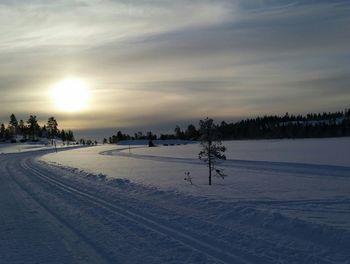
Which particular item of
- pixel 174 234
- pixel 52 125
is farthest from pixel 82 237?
pixel 52 125

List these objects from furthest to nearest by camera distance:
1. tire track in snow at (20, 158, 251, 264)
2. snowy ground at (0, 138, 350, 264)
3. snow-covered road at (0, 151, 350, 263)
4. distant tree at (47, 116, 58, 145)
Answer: distant tree at (47, 116, 58, 145)
snowy ground at (0, 138, 350, 264)
snow-covered road at (0, 151, 350, 263)
tire track in snow at (20, 158, 251, 264)

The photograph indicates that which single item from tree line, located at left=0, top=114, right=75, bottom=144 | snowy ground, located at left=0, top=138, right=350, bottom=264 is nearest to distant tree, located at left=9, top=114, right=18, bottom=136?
tree line, located at left=0, top=114, right=75, bottom=144

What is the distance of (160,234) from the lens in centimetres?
998

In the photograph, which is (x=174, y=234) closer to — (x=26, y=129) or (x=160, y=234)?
(x=160, y=234)

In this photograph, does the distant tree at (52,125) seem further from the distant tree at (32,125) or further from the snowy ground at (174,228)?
the snowy ground at (174,228)

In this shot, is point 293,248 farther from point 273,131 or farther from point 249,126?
point 249,126

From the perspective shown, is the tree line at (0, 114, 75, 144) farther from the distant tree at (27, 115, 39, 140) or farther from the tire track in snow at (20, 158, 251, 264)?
the tire track in snow at (20, 158, 251, 264)

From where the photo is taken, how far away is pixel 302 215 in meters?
11.8

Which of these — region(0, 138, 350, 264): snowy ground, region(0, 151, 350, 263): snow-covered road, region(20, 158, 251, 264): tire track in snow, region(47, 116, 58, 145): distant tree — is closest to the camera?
region(20, 158, 251, 264): tire track in snow

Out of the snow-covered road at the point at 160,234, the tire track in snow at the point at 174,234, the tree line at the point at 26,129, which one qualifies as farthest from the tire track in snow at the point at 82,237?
the tree line at the point at 26,129

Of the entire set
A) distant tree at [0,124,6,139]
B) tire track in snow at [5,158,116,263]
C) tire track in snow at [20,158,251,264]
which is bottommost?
tire track in snow at [5,158,116,263]

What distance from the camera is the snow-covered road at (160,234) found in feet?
26.9

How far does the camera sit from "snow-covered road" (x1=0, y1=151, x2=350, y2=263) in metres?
8.19

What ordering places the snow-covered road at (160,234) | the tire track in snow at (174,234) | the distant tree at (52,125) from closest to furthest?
1. the tire track in snow at (174,234)
2. the snow-covered road at (160,234)
3. the distant tree at (52,125)
